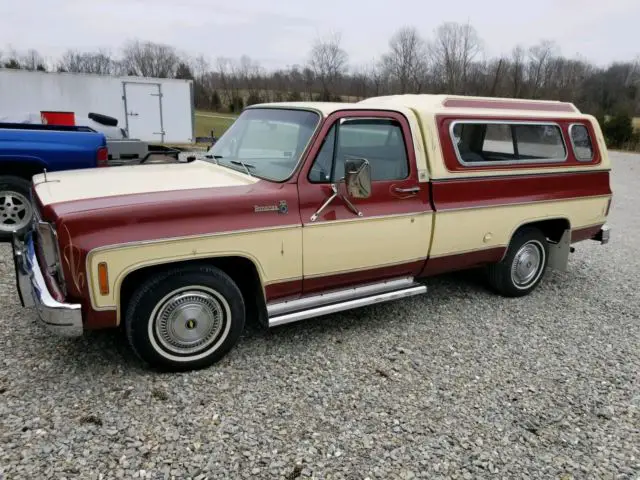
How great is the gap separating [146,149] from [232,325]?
7.06 meters

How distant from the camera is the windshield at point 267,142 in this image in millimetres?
3877

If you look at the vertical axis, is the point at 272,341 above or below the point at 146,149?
below

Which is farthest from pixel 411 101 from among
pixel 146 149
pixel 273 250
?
pixel 146 149

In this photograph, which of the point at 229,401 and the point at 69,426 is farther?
the point at 229,401

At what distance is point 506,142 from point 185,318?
357 cm

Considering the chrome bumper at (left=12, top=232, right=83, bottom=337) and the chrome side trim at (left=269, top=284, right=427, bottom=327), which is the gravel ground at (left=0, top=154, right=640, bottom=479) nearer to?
the chrome side trim at (left=269, top=284, right=427, bottom=327)

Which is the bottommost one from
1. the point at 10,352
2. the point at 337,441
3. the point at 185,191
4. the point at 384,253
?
the point at 337,441

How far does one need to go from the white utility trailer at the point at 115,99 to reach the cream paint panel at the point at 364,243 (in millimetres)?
14133

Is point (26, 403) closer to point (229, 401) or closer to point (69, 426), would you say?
point (69, 426)

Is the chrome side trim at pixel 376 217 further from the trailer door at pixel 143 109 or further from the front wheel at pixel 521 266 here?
the trailer door at pixel 143 109

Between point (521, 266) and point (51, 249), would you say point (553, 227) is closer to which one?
point (521, 266)

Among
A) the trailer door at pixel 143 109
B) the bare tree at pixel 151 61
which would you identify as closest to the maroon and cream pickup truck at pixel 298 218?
the trailer door at pixel 143 109

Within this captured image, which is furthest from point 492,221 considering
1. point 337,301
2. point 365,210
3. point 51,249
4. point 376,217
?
point 51,249

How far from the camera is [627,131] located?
29.9 m
